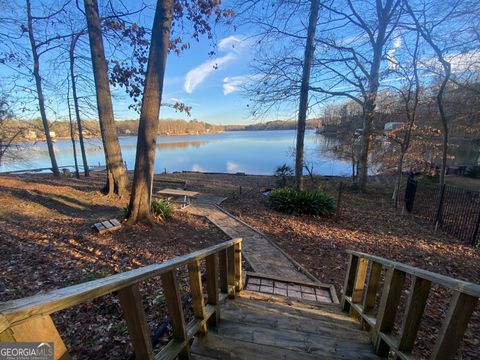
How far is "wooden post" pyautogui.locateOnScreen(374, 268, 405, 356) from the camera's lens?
6.31 feet

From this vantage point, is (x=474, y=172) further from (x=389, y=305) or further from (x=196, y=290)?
(x=196, y=290)

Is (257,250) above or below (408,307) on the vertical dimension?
below

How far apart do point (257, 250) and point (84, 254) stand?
3.14 m

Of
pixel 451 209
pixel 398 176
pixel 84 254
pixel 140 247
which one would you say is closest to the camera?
pixel 84 254

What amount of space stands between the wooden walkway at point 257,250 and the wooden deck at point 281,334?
109 cm

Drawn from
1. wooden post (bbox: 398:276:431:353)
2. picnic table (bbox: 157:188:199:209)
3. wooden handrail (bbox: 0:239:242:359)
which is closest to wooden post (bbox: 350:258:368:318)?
wooden post (bbox: 398:276:431:353)

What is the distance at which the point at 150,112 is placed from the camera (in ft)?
16.9

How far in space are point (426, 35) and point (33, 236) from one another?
43.2 feet

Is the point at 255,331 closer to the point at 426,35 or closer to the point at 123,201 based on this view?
the point at 123,201

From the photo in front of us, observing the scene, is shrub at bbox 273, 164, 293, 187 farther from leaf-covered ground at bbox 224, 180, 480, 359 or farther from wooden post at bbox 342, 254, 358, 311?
wooden post at bbox 342, 254, 358, 311

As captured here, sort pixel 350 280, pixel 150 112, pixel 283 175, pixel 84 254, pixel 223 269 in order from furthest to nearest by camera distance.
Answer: pixel 283 175 → pixel 150 112 → pixel 84 254 → pixel 350 280 → pixel 223 269

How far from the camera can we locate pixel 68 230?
16.1 feet

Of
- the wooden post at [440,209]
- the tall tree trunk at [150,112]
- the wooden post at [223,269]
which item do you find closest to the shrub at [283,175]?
the wooden post at [440,209]

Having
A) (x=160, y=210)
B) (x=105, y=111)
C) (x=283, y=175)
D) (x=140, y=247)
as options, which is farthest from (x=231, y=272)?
(x=283, y=175)
